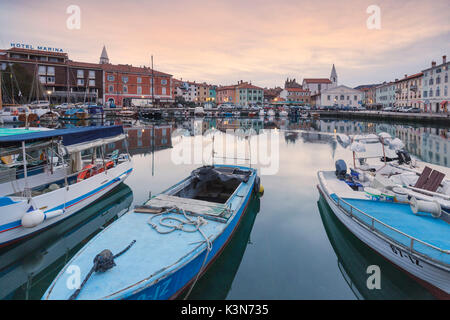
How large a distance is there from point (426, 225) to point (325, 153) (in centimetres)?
1729

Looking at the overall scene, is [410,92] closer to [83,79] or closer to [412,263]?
[412,263]

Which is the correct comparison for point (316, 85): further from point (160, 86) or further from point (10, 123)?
point (10, 123)

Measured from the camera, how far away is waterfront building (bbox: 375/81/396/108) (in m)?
85.8

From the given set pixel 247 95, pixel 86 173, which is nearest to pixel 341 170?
pixel 86 173

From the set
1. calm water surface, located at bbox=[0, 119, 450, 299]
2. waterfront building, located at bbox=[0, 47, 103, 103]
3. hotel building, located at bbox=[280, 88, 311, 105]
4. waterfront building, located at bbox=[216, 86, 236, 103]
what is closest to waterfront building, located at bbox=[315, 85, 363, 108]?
hotel building, located at bbox=[280, 88, 311, 105]

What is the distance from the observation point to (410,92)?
71188 mm

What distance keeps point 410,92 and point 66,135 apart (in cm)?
8254

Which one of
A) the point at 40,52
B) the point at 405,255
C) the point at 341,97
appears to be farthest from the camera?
the point at 341,97

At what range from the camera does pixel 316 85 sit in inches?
4454

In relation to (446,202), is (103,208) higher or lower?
lower

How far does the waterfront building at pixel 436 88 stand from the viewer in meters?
55.8

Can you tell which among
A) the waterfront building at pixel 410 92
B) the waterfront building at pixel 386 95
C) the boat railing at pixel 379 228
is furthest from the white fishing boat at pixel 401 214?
the waterfront building at pixel 386 95

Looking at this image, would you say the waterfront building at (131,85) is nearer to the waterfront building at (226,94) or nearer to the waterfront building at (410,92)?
the waterfront building at (226,94)
